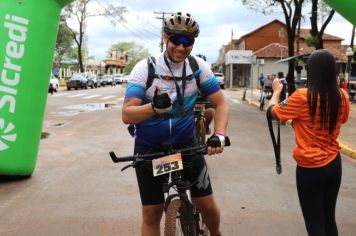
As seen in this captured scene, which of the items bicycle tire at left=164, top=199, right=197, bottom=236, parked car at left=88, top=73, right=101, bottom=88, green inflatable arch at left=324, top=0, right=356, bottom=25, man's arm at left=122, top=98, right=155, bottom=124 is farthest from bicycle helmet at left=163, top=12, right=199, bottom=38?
parked car at left=88, top=73, right=101, bottom=88

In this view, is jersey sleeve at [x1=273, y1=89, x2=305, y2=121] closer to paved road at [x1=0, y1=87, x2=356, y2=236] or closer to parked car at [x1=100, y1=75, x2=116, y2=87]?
paved road at [x1=0, y1=87, x2=356, y2=236]

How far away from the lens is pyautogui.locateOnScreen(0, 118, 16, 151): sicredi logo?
6941mm

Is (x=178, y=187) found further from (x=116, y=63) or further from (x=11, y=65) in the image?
(x=116, y=63)

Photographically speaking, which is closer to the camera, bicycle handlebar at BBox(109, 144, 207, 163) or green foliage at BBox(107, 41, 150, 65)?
bicycle handlebar at BBox(109, 144, 207, 163)

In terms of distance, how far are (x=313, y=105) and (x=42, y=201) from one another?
13.1ft

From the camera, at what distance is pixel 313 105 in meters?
3.47

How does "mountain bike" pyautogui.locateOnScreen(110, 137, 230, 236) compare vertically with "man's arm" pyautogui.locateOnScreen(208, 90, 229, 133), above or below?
below

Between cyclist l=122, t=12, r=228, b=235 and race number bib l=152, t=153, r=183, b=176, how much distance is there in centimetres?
15

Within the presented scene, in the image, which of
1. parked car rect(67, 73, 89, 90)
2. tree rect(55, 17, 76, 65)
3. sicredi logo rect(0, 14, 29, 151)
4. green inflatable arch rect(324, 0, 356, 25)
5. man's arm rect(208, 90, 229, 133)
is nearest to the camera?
man's arm rect(208, 90, 229, 133)

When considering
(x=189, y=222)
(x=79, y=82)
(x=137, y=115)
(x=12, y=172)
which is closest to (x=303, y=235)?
(x=189, y=222)

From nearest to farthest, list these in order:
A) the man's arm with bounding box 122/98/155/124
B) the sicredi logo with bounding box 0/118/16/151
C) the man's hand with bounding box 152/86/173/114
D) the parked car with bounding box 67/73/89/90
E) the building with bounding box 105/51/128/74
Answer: the man's hand with bounding box 152/86/173/114
the man's arm with bounding box 122/98/155/124
the sicredi logo with bounding box 0/118/16/151
the parked car with bounding box 67/73/89/90
the building with bounding box 105/51/128/74

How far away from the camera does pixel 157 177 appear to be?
3.49 meters

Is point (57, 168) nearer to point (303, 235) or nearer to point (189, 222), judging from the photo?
point (303, 235)

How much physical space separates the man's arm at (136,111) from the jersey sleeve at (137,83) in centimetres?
3
